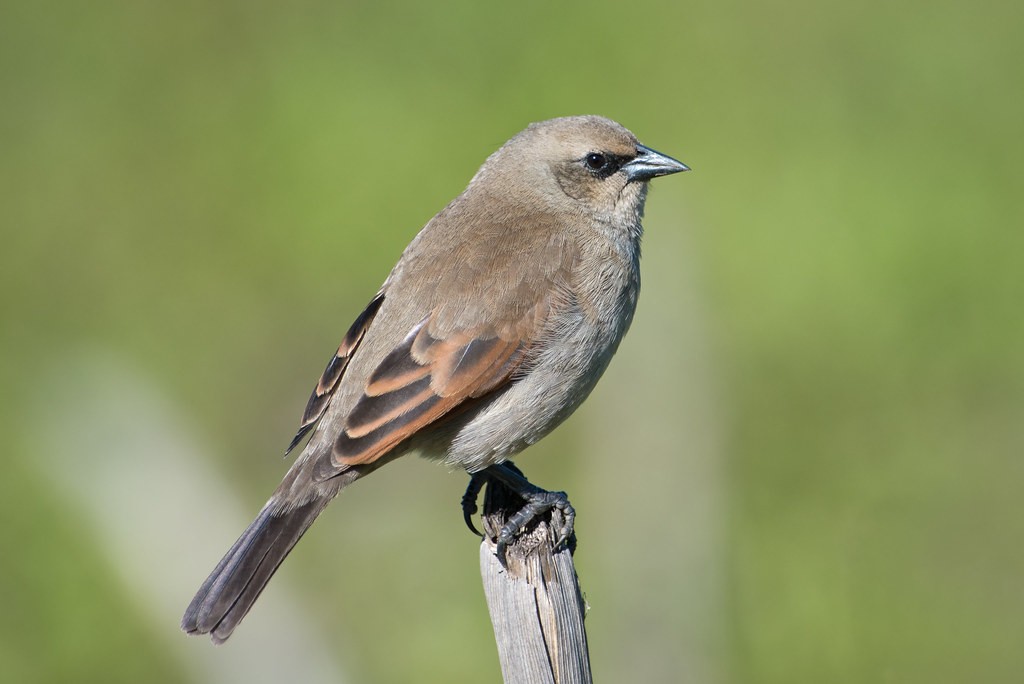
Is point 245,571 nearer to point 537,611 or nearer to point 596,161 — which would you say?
point 537,611

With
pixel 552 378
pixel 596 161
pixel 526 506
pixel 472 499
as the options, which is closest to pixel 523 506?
pixel 526 506

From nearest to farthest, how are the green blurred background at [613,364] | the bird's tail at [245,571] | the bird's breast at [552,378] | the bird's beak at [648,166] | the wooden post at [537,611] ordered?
the wooden post at [537,611], the bird's tail at [245,571], the bird's breast at [552,378], the bird's beak at [648,166], the green blurred background at [613,364]

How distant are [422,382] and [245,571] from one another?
93 cm

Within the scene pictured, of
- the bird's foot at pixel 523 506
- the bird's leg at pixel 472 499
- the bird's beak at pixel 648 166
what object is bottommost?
the bird's leg at pixel 472 499

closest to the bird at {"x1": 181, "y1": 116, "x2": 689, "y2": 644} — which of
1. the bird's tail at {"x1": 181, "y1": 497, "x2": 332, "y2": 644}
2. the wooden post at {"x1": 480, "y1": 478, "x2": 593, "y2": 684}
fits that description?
the bird's tail at {"x1": 181, "y1": 497, "x2": 332, "y2": 644}

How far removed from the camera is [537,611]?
444cm

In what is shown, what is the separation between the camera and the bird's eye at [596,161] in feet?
21.0

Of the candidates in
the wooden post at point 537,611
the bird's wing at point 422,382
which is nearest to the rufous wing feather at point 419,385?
the bird's wing at point 422,382

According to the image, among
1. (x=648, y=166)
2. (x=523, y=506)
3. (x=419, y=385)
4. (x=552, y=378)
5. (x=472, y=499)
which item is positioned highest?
(x=648, y=166)

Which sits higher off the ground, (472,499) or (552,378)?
(552,378)

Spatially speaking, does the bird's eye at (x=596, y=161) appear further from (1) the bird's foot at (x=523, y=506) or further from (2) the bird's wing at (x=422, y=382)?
(1) the bird's foot at (x=523, y=506)

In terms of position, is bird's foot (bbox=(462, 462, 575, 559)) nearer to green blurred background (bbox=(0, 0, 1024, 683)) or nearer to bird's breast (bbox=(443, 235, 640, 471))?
bird's breast (bbox=(443, 235, 640, 471))

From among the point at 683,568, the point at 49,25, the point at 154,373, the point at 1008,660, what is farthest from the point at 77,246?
the point at 1008,660

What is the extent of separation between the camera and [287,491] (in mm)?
5414
